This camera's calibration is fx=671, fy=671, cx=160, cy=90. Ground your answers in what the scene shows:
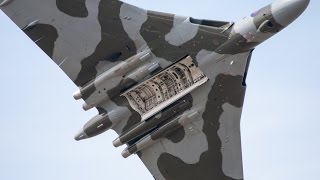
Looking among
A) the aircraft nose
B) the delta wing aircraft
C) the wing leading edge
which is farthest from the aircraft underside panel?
the aircraft nose

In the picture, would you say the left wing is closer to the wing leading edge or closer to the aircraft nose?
the wing leading edge

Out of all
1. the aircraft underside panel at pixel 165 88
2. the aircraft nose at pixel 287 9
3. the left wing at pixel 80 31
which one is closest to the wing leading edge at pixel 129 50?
the left wing at pixel 80 31

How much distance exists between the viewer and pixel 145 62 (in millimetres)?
31828

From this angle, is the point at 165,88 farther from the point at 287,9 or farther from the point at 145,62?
the point at 287,9

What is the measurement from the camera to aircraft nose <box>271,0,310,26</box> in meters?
29.9

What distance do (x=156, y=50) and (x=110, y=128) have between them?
459cm

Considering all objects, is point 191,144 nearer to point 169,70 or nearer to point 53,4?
point 169,70

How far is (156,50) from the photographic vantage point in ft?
105

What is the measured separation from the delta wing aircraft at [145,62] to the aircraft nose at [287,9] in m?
0.47

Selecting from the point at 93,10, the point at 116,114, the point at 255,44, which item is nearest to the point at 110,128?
the point at 116,114

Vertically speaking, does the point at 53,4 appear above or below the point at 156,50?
above

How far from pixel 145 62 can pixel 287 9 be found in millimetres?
7030

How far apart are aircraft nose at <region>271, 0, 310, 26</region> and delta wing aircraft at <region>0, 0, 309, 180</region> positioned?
468 millimetres

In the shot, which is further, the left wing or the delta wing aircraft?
the left wing
